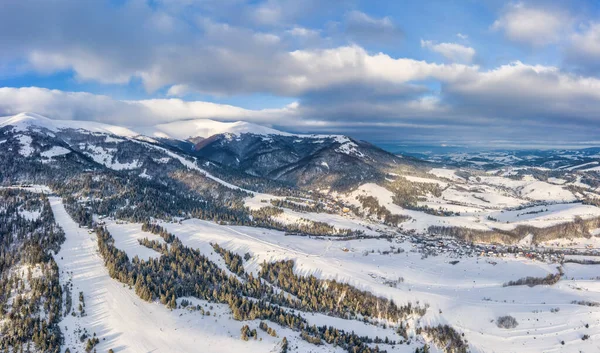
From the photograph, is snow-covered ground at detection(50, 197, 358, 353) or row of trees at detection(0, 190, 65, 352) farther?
snow-covered ground at detection(50, 197, 358, 353)

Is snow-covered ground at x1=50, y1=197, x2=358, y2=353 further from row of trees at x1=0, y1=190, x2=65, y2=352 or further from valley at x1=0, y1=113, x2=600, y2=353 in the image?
row of trees at x1=0, y1=190, x2=65, y2=352

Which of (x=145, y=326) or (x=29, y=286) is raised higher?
(x=29, y=286)

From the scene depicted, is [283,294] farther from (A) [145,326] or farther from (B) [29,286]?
(B) [29,286]

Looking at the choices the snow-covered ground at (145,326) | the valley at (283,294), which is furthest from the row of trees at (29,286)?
the snow-covered ground at (145,326)

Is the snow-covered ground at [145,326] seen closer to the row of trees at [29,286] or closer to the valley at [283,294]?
the valley at [283,294]

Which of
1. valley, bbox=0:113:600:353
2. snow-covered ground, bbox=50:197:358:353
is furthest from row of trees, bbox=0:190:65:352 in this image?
snow-covered ground, bbox=50:197:358:353

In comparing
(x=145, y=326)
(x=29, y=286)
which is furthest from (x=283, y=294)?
→ (x=29, y=286)

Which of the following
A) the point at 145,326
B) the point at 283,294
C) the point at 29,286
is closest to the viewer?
the point at 145,326

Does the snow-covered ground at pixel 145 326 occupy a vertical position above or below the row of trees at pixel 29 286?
below

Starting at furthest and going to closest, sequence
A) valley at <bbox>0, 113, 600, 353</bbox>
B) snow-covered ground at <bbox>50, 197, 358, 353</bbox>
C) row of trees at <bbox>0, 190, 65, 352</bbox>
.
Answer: valley at <bbox>0, 113, 600, 353</bbox> < snow-covered ground at <bbox>50, 197, 358, 353</bbox> < row of trees at <bbox>0, 190, 65, 352</bbox>

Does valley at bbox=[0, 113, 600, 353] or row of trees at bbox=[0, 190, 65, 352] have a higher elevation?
row of trees at bbox=[0, 190, 65, 352]

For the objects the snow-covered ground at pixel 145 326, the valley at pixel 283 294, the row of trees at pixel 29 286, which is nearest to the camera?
the row of trees at pixel 29 286
